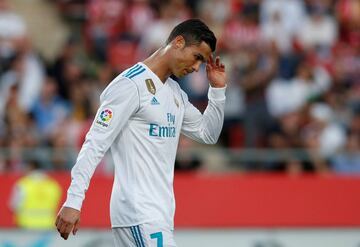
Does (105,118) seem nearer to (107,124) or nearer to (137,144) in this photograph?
(107,124)

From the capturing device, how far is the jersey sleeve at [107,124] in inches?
225

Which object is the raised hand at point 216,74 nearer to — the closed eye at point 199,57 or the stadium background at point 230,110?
the closed eye at point 199,57

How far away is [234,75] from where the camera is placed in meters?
13.7

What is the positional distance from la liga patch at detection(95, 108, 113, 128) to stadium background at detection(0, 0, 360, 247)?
391 centimetres

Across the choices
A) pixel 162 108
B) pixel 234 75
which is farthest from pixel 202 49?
pixel 234 75

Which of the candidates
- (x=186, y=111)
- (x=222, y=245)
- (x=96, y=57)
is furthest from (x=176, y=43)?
(x=96, y=57)

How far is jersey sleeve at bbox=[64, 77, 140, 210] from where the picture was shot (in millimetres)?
5723

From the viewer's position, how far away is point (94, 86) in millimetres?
13930

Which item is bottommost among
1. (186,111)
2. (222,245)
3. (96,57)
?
(222,245)

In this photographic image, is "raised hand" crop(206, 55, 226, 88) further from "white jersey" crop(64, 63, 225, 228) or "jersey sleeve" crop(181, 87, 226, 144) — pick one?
"white jersey" crop(64, 63, 225, 228)

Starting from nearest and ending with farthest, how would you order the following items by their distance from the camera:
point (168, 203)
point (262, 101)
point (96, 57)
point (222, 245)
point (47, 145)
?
1. point (168, 203)
2. point (222, 245)
3. point (47, 145)
4. point (262, 101)
5. point (96, 57)

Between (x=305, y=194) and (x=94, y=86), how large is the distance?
369 centimetres

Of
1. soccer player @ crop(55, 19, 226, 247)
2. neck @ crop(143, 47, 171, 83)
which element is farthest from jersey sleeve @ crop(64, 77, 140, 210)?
neck @ crop(143, 47, 171, 83)

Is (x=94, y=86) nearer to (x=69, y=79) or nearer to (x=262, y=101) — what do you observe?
(x=69, y=79)
